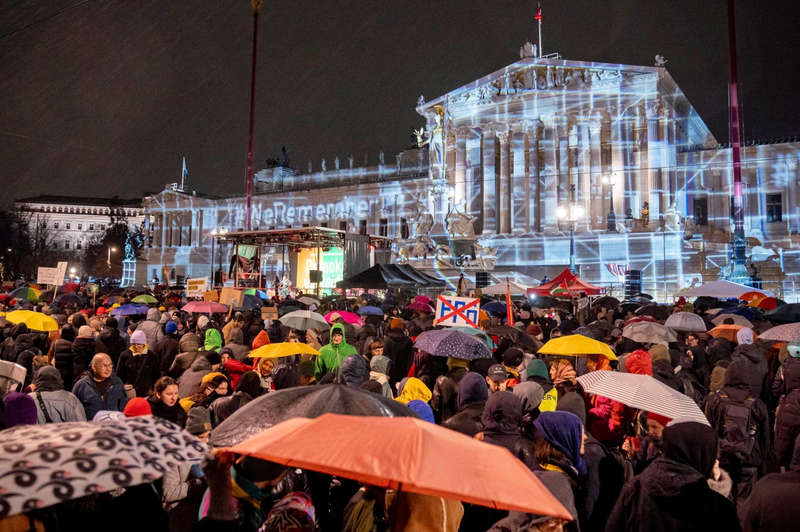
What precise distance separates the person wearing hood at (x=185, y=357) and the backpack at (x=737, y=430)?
6072 mm

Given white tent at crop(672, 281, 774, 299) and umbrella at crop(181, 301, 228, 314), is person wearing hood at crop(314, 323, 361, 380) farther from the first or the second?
white tent at crop(672, 281, 774, 299)

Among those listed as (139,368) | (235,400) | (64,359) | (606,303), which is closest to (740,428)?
(235,400)

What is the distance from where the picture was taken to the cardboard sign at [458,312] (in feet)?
32.3

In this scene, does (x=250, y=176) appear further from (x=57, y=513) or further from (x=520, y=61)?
(x=57, y=513)

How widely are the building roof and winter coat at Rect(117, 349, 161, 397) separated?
106866 mm

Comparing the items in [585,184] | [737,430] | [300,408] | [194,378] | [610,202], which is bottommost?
[737,430]

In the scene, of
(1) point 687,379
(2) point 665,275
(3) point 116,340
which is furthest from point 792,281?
(3) point 116,340

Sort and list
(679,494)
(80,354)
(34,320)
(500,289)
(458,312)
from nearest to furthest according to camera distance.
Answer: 1. (679,494)
2. (80,354)
3. (458,312)
4. (34,320)
5. (500,289)

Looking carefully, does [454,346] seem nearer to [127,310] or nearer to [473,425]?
[473,425]

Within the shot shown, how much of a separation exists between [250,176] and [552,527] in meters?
36.8

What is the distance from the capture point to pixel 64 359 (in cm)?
880

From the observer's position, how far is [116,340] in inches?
388

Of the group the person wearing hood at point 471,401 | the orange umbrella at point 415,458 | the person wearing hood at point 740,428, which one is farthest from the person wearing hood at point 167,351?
the orange umbrella at point 415,458

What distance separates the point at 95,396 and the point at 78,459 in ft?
16.4
